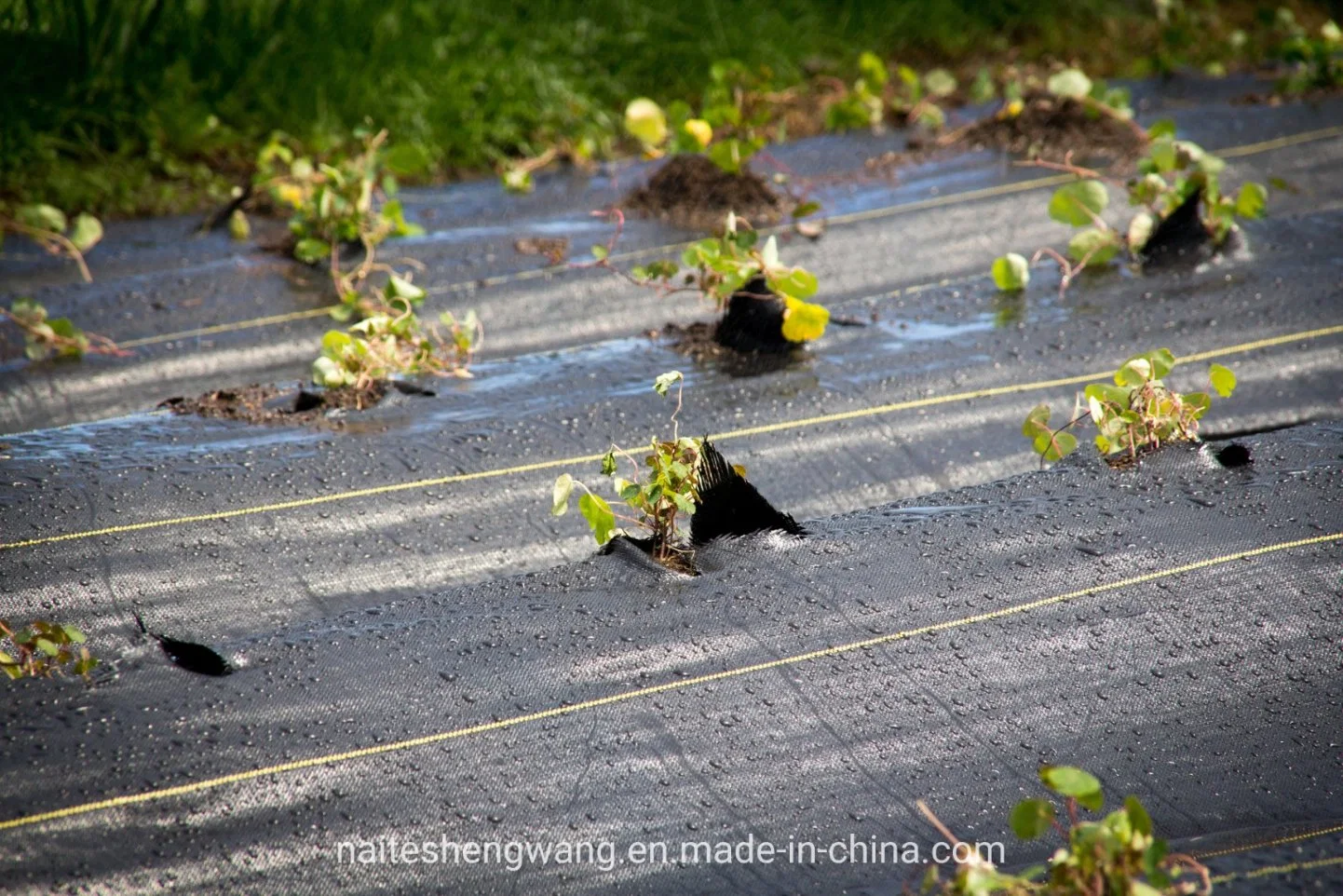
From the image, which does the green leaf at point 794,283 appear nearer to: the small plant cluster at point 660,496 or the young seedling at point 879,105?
the small plant cluster at point 660,496

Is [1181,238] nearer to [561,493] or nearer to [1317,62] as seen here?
[561,493]

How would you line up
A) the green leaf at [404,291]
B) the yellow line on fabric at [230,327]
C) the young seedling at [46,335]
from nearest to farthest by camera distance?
the young seedling at [46,335] < the green leaf at [404,291] < the yellow line on fabric at [230,327]

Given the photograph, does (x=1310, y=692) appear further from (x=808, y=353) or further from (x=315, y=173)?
(x=315, y=173)

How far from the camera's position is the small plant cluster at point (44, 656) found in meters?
1.76

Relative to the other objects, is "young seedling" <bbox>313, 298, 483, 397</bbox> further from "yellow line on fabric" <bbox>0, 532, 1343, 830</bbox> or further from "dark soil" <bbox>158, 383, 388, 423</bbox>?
"yellow line on fabric" <bbox>0, 532, 1343, 830</bbox>

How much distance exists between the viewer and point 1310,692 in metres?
1.85

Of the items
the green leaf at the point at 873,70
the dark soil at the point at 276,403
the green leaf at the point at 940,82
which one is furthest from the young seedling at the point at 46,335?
the green leaf at the point at 940,82

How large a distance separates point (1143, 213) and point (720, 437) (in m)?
1.63

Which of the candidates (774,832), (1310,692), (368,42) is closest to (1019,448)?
(1310,692)

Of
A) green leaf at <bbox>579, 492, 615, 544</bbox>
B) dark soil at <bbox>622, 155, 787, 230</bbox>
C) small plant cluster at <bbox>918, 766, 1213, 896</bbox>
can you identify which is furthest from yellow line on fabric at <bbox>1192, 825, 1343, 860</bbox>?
dark soil at <bbox>622, 155, 787, 230</bbox>

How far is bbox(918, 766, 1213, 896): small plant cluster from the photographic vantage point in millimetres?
1375

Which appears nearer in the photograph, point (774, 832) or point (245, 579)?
point (774, 832)

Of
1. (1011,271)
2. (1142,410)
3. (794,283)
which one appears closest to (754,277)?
(794,283)

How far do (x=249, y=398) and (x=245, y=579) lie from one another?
0.78 m
